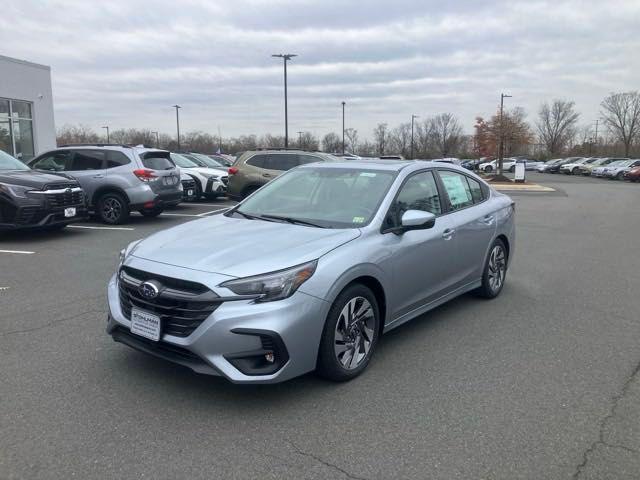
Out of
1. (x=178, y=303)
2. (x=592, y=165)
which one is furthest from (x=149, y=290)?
(x=592, y=165)

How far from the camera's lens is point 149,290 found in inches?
141

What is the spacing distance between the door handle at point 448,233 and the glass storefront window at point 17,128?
20.0 metres

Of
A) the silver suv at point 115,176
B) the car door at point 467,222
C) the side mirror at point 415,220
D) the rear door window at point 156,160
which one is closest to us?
the side mirror at point 415,220

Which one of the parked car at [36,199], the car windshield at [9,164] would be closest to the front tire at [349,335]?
the parked car at [36,199]

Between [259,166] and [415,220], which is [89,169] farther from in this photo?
[415,220]

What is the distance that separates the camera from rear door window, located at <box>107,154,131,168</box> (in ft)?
39.6

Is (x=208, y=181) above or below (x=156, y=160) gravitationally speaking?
below

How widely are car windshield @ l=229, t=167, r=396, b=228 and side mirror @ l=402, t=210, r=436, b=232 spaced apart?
0.27 metres

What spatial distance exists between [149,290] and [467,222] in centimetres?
326

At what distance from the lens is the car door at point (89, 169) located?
12.1 m

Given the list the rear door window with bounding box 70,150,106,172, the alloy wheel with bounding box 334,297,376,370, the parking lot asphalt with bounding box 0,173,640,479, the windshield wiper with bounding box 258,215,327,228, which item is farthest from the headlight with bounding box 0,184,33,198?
the alloy wheel with bounding box 334,297,376,370

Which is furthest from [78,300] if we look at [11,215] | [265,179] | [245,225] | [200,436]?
[265,179]

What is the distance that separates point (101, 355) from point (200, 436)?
1.57 meters

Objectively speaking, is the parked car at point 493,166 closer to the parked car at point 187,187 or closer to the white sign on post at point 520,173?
the white sign on post at point 520,173
